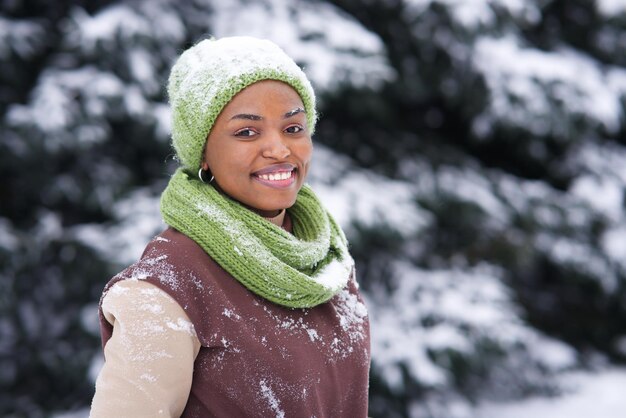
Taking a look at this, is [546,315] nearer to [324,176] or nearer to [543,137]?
[543,137]

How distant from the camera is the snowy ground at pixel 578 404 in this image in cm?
465

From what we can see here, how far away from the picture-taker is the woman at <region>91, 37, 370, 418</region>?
1.16 m

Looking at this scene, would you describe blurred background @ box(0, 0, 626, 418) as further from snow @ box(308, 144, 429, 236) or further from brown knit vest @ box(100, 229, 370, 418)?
brown knit vest @ box(100, 229, 370, 418)

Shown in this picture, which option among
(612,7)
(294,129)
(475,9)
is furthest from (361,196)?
(294,129)

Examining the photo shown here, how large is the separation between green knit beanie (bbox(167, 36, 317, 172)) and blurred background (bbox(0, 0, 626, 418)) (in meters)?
2.20

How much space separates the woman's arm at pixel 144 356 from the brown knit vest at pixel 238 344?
0.03 meters

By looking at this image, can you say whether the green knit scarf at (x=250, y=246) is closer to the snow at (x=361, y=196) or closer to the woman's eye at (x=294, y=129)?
the woman's eye at (x=294, y=129)

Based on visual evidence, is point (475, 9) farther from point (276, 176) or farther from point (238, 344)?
point (238, 344)

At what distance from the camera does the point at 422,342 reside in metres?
3.96

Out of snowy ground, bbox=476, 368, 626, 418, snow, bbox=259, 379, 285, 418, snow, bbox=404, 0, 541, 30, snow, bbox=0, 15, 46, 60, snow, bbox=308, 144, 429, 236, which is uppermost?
snow, bbox=404, 0, 541, 30

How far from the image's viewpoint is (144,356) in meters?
1.14

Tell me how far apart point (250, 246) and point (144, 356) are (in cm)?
28

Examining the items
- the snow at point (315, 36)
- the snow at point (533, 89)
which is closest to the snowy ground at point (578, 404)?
the snow at point (533, 89)

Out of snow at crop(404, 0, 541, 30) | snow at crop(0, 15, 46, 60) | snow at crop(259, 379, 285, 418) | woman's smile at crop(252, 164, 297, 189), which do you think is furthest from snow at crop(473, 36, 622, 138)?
snow at crop(259, 379, 285, 418)
